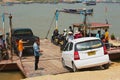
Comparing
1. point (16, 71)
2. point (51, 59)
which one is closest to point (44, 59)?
point (51, 59)

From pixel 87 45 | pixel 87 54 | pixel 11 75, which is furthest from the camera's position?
pixel 11 75

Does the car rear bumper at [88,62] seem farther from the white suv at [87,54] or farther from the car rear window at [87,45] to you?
the car rear window at [87,45]

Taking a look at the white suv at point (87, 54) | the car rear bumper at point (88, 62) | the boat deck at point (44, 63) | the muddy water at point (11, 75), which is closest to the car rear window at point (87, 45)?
the white suv at point (87, 54)

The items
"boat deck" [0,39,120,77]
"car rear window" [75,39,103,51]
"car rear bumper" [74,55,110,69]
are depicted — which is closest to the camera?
"car rear bumper" [74,55,110,69]

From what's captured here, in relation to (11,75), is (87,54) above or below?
above

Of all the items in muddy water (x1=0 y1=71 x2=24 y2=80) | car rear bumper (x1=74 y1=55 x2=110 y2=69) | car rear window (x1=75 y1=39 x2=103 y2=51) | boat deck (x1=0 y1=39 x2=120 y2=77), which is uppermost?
car rear window (x1=75 y1=39 x2=103 y2=51)

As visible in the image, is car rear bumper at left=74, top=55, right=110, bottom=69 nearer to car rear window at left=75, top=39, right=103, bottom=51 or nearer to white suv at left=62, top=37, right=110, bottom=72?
white suv at left=62, top=37, right=110, bottom=72

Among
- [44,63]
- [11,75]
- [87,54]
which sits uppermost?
[87,54]

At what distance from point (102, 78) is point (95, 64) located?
2.89 m

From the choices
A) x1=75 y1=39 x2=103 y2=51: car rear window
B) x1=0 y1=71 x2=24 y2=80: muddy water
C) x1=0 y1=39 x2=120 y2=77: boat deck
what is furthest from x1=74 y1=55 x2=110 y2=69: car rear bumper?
x1=0 y1=71 x2=24 y2=80: muddy water

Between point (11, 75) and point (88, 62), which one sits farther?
point (11, 75)

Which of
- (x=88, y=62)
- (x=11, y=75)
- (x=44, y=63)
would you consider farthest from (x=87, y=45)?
(x=11, y=75)

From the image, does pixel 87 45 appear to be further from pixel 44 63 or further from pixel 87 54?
pixel 44 63

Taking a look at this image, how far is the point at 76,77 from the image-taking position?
14.3 metres
